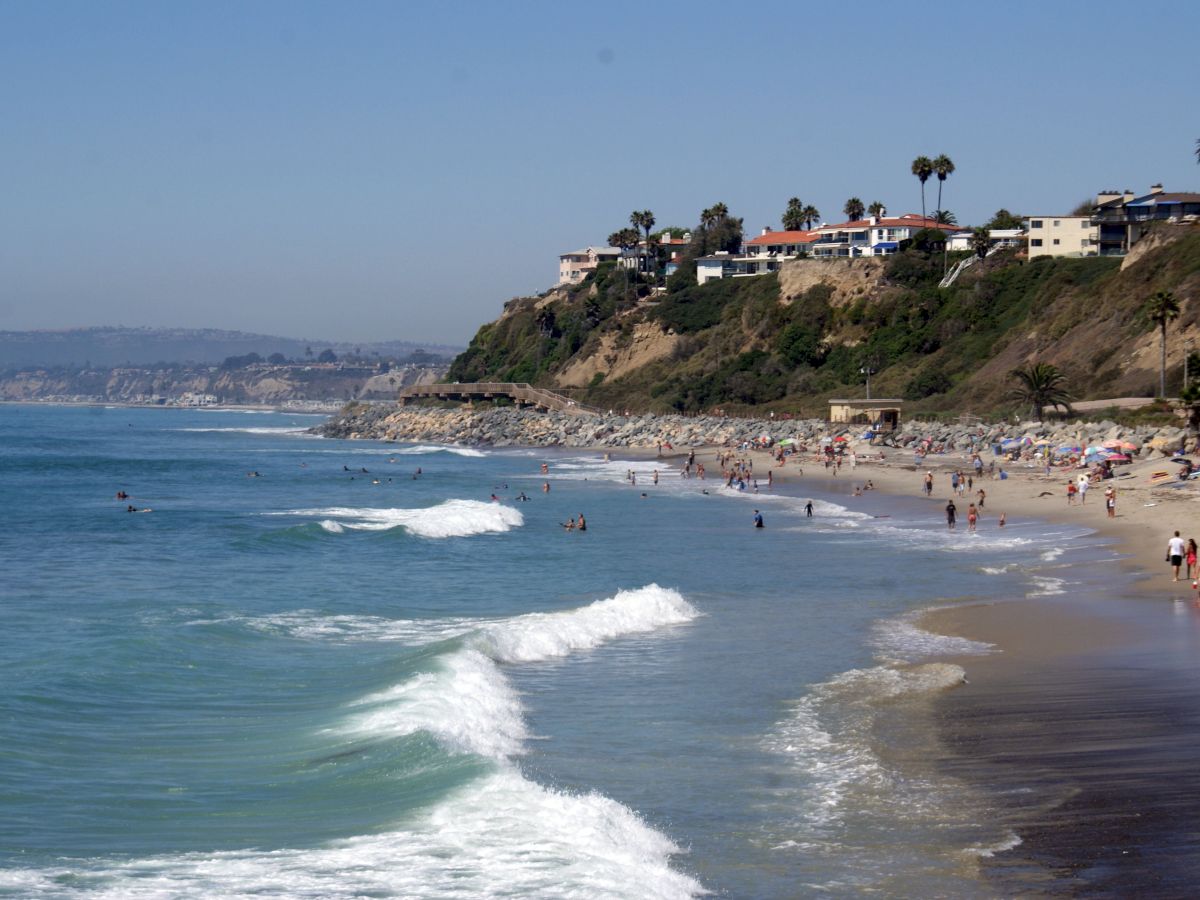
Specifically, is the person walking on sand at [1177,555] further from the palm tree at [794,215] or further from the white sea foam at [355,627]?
the palm tree at [794,215]

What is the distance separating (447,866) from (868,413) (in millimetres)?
63737

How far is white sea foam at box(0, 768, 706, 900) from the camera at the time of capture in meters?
10.0

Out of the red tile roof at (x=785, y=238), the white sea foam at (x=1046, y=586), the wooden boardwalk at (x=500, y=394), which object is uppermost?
the red tile roof at (x=785, y=238)

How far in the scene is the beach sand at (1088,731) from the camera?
1012 cm

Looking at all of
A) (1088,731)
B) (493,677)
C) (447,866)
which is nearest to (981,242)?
(493,677)

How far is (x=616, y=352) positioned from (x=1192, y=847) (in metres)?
100

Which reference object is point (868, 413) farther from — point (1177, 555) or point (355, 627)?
point (355, 627)

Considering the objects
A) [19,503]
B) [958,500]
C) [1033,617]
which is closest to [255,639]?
[1033,617]

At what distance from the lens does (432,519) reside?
41.4 m

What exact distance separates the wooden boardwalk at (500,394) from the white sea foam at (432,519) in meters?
52.3

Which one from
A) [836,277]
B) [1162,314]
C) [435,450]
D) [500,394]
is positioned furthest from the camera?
[500,394]

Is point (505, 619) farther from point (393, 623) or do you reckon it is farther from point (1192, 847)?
point (1192, 847)

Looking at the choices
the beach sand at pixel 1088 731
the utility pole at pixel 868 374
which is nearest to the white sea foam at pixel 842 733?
the beach sand at pixel 1088 731

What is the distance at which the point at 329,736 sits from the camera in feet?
48.5
